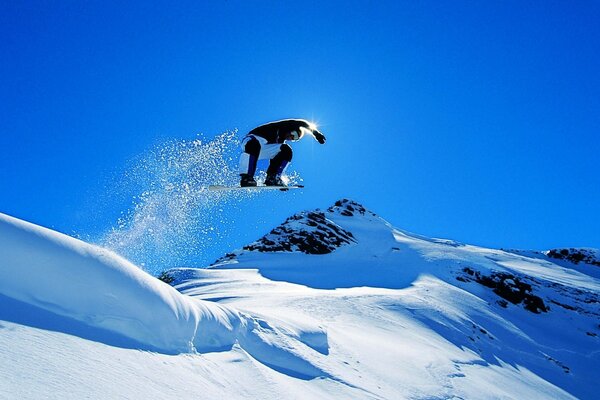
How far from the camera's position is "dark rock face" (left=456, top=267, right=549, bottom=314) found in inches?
1417

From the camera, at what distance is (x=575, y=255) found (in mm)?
66500

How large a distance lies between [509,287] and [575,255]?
1491 inches

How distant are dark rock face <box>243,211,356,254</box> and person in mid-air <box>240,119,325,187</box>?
32.1m

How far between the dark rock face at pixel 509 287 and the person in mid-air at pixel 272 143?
28.9 m

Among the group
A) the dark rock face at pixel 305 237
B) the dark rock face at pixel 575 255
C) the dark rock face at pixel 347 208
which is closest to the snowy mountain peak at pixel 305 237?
the dark rock face at pixel 305 237

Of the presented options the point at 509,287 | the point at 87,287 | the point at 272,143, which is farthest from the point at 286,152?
the point at 509,287

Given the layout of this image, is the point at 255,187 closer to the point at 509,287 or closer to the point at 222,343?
the point at 222,343

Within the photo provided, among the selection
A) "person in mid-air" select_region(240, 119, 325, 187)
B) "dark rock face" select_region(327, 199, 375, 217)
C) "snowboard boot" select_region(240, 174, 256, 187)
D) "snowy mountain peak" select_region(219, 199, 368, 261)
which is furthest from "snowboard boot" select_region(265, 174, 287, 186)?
"dark rock face" select_region(327, 199, 375, 217)

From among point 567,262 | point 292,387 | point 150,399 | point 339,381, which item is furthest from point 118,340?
point 567,262

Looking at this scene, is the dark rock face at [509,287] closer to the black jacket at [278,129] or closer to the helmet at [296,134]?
the helmet at [296,134]

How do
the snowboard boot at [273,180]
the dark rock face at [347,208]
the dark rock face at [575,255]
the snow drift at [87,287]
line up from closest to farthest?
1. the snow drift at [87,287]
2. the snowboard boot at [273,180]
3. the dark rock face at [575,255]
4. the dark rock face at [347,208]

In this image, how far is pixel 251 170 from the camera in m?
11.9

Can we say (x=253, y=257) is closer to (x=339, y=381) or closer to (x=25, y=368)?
(x=339, y=381)

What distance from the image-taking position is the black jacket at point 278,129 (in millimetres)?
11648
